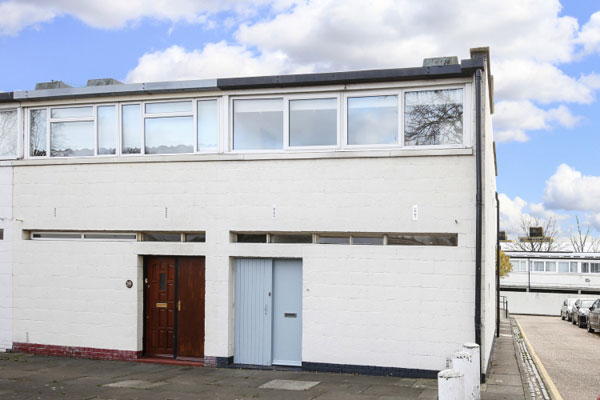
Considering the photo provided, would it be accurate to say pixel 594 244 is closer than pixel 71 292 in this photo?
No

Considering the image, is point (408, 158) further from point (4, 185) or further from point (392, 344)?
point (4, 185)

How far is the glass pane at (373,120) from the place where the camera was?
42.2 feet

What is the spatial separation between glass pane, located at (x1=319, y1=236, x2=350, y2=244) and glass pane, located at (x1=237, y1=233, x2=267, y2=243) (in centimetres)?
126

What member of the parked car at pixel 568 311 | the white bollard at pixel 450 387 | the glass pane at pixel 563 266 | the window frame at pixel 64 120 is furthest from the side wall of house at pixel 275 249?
the glass pane at pixel 563 266

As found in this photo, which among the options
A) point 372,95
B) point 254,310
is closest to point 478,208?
point 372,95

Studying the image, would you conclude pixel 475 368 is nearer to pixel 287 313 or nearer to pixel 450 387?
pixel 450 387

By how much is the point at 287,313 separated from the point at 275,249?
1.36 m

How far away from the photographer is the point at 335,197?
42.6 ft

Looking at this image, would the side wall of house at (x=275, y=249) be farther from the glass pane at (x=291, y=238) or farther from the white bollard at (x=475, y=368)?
the white bollard at (x=475, y=368)

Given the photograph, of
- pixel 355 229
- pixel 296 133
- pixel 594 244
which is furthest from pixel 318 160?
pixel 594 244

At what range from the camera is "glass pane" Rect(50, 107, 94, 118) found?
582 inches

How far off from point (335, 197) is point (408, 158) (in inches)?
65.2

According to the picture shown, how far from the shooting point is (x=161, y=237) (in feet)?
46.8

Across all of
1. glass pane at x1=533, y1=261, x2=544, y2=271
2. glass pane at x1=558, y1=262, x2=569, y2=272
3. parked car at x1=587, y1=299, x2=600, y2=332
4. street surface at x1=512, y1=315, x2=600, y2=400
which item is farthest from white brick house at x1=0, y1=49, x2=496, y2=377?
glass pane at x1=533, y1=261, x2=544, y2=271
